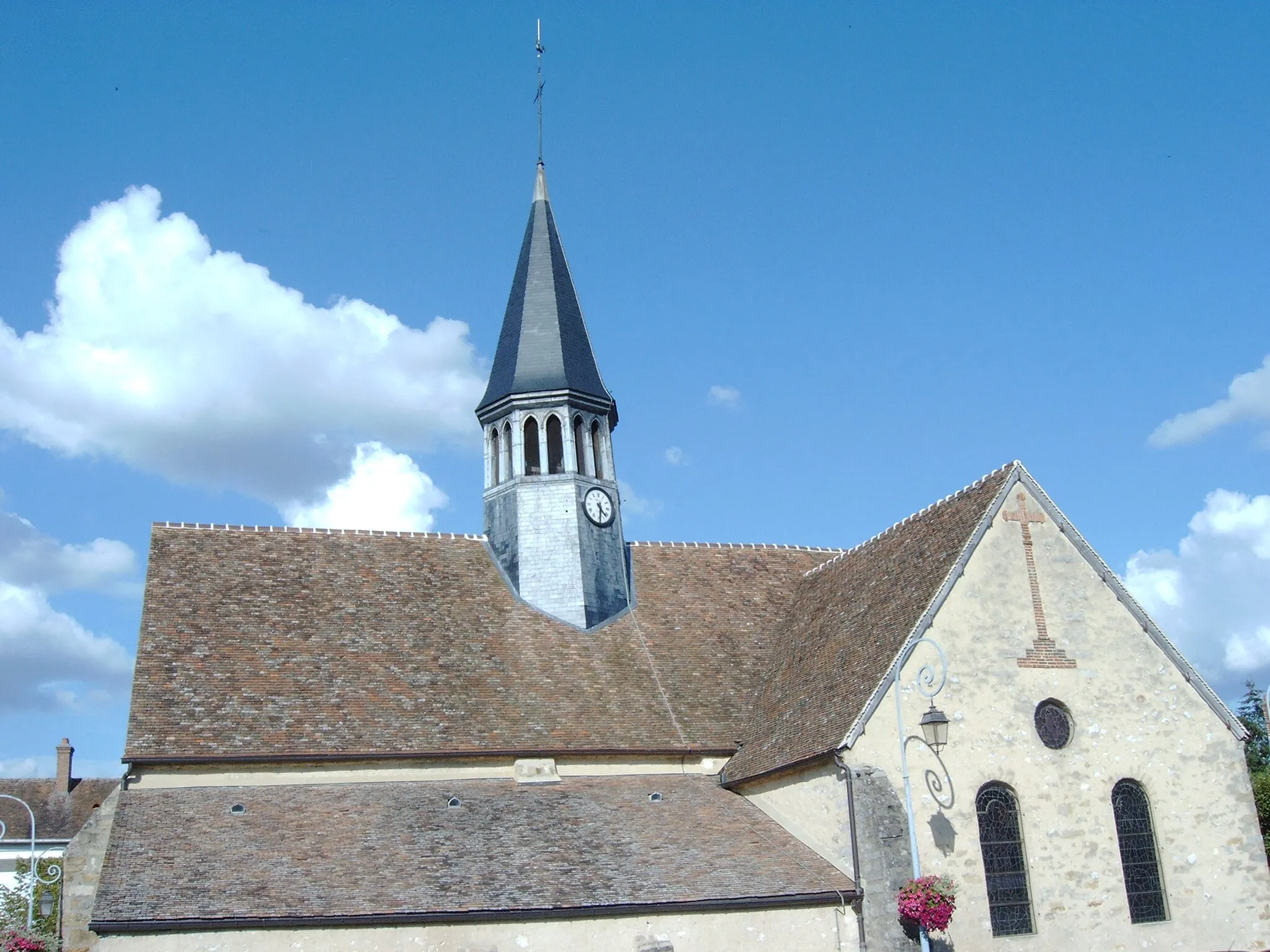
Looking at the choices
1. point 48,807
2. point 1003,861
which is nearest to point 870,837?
point 1003,861

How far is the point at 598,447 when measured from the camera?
89.2ft

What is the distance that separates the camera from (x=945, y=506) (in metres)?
22.5

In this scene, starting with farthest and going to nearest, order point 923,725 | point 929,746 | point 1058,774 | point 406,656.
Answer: point 406,656
point 1058,774
point 929,746
point 923,725

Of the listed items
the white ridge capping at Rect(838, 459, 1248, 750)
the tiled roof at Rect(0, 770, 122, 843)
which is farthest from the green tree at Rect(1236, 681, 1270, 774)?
the tiled roof at Rect(0, 770, 122, 843)

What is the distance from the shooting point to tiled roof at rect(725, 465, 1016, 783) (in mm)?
19531

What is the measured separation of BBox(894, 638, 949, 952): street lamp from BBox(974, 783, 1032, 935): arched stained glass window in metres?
1.18

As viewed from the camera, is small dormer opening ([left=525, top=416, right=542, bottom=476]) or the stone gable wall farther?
small dormer opening ([left=525, top=416, right=542, bottom=476])

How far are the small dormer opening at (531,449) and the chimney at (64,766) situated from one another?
33839 millimetres

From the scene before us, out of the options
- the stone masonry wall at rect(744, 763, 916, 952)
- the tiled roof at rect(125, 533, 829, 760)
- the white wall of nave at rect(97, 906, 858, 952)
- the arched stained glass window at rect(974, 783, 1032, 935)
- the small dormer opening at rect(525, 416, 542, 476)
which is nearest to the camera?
the white wall of nave at rect(97, 906, 858, 952)

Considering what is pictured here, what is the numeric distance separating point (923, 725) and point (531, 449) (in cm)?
1281

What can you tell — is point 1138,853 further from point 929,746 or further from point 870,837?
point 870,837

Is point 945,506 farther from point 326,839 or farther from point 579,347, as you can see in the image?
point 326,839

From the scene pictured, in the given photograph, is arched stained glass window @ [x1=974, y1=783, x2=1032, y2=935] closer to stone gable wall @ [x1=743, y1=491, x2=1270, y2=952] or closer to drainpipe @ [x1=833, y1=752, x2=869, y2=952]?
stone gable wall @ [x1=743, y1=491, x2=1270, y2=952]

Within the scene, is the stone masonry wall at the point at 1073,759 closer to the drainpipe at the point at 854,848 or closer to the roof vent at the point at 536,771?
the drainpipe at the point at 854,848
